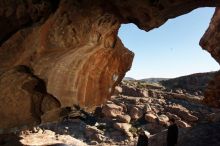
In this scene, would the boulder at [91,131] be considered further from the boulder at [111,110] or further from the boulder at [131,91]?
the boulder at [131,91]

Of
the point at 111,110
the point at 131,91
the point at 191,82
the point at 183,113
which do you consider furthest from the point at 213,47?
the point at 191,82

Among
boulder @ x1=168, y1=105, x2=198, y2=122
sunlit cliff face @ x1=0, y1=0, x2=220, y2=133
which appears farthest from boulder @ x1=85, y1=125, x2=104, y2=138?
sunlit cliff face @ x1=0, y1=0, x2=220, y2=133

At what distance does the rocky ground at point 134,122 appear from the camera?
61.1ft

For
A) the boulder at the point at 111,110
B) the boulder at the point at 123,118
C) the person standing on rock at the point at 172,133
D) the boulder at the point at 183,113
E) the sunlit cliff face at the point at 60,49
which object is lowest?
the boulder at the point at 183,113

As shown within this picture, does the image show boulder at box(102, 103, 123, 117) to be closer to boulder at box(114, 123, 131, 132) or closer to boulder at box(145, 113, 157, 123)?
boulder at box(114, 123, 131, 132)

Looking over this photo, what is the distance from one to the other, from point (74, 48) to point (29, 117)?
10.6 feet

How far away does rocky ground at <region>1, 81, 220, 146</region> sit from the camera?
61.1ft

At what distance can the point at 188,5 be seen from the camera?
11.2 meters

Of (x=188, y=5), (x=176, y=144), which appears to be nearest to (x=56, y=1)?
(x=188, y=5)

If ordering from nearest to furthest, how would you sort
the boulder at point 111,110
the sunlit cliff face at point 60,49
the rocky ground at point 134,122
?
the sunlit cliff face at point 60,49 → the rocky ground at point 134,122 → the boulder at point 111,110

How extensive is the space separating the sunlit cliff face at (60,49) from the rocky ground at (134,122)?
19.6ft

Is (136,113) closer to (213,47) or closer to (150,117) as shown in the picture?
(150,117)

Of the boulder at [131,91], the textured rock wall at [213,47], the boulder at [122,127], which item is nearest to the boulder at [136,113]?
the boulder at [122,127]

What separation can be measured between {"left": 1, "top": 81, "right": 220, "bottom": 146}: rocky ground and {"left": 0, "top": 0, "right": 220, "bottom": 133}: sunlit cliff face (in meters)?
5.96
